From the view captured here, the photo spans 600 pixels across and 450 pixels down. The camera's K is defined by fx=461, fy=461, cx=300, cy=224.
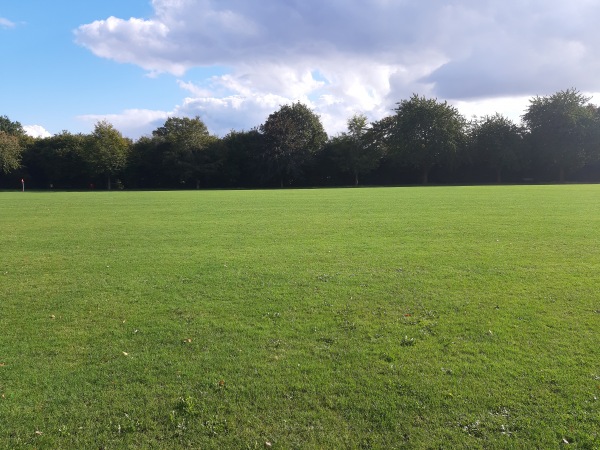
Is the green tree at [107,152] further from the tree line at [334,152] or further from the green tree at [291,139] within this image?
the green tree at [291,139]

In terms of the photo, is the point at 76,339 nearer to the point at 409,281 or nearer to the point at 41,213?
the point at 409,281

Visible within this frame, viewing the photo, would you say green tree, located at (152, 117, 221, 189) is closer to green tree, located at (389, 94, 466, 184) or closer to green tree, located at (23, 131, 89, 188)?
green tree, located at (23, 131, 89, 188)

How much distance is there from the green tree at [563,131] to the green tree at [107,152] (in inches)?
2637

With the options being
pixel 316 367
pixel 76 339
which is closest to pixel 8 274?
pixel 76 339

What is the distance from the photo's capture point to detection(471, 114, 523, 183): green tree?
74.8 m

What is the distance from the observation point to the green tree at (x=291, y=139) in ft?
252

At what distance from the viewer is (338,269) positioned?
10.8 metres

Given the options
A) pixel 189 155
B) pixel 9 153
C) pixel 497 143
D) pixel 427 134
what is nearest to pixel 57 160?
pixel 9 153

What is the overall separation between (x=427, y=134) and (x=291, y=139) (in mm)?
22820

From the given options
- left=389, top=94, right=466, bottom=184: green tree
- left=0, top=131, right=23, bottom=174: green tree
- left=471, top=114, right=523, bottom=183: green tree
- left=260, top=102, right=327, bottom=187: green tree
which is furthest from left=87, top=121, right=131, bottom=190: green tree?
left=471, top=114, right=523, bottom=183: green tree

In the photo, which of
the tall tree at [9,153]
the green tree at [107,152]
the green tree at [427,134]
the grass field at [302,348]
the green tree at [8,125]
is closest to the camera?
the grass field at [302,348]

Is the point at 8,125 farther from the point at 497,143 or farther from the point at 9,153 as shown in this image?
the point at 497,143

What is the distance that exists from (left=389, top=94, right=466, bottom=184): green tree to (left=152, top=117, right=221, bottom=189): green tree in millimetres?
31177

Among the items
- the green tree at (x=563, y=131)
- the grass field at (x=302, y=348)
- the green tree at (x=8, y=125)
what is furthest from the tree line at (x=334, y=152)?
the grass field at (x=302, y=348)
